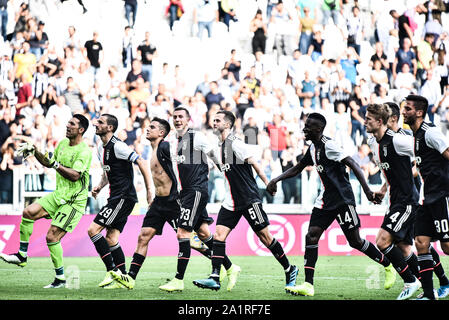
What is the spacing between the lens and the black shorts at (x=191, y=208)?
30.9 ft

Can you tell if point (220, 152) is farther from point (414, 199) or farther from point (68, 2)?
point (68, 2)

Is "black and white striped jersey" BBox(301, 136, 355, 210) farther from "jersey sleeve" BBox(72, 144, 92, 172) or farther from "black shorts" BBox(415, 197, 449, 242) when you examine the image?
"jersey sleeve" BBox(72, 144, 92, 172)

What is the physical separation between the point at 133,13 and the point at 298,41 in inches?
178

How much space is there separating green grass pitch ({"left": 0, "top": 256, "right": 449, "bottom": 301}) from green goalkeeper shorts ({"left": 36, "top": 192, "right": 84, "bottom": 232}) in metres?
0.64

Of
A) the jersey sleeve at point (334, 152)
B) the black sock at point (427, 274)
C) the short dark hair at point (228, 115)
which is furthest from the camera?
the short dark hair at point (228, 115)

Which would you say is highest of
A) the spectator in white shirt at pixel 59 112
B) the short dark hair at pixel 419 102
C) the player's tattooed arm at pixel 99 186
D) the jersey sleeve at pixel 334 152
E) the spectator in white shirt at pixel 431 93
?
the spectator in white shirt at pixel 431 93

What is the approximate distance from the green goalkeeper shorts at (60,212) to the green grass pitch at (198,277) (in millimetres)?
638

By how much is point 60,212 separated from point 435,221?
15.6ft

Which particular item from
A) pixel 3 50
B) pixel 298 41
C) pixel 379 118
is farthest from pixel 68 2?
pixel 379 118

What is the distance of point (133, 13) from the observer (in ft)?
63.5

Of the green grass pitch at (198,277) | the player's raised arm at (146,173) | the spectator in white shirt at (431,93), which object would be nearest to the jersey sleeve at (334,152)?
the green grass pitch at (198,277)

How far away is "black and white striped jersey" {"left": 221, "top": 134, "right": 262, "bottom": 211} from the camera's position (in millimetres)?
9539

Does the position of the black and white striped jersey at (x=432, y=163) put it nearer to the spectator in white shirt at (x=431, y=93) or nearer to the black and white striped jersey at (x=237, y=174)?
the black and white striped jersey at (x=237, y=174)

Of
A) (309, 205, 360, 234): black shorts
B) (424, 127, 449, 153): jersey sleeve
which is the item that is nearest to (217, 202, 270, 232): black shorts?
(309, 205, 360, 234): black shorts
